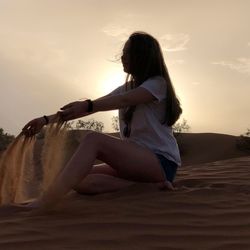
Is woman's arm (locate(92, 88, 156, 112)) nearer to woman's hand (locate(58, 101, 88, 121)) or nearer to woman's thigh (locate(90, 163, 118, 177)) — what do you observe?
woman's hand (locate(58, 101, 88, 121))

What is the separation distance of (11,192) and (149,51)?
1613 millimetres

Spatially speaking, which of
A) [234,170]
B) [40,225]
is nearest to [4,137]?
[234,170]

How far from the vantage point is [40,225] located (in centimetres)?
361

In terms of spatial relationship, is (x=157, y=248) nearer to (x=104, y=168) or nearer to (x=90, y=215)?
(x=90, y=215)

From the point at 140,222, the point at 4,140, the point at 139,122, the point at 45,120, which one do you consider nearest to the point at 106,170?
the point at 139,122

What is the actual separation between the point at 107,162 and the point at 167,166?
1.72 feet

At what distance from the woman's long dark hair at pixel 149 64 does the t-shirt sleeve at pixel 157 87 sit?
45 millimetres

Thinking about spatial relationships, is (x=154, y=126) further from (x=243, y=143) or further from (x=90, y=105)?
(x=243, y=143)

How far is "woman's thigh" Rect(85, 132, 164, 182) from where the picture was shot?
14.2 ft

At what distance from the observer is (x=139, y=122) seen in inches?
184

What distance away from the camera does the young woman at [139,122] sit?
4.44 m

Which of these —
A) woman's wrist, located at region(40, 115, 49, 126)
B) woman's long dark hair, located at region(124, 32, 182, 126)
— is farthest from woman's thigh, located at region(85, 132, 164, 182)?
woman's wrist, located at region(40, 115, 49, 126)

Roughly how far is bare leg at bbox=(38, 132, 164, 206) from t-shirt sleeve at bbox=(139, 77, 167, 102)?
17.3 inches

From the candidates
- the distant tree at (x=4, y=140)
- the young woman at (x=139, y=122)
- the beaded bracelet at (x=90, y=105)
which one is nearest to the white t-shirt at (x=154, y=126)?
the young woman at (x=139, y=122)
